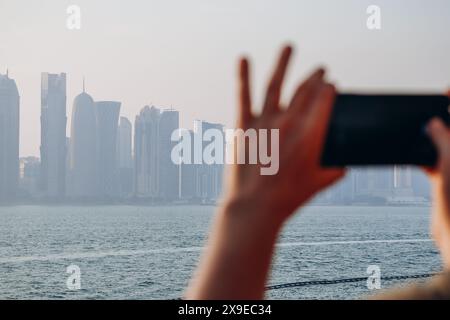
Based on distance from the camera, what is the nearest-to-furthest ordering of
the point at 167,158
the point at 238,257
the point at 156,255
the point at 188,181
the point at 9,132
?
1. the point at 238,257
2. the point at 156,255
3. the point at 9,132
4. the point at 167,158
5. the point at 188,181

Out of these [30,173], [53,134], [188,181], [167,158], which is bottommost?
[188,181]

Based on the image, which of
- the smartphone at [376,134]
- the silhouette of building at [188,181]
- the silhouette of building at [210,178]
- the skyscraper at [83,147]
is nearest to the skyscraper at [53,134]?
the skyscraper at [83,147]

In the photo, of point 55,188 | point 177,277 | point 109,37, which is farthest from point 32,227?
point 109,37

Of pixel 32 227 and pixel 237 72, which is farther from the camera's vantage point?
pixel 32 227

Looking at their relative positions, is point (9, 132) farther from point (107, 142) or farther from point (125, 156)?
point (125, 156)

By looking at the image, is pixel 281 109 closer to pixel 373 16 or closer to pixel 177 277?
pixel 373 16

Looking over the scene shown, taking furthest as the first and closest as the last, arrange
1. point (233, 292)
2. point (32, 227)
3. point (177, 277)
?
point (32, 227) < point (177, 277) < point (233, 292)

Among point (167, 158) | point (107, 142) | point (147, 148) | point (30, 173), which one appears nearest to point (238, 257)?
point (147, 148)
